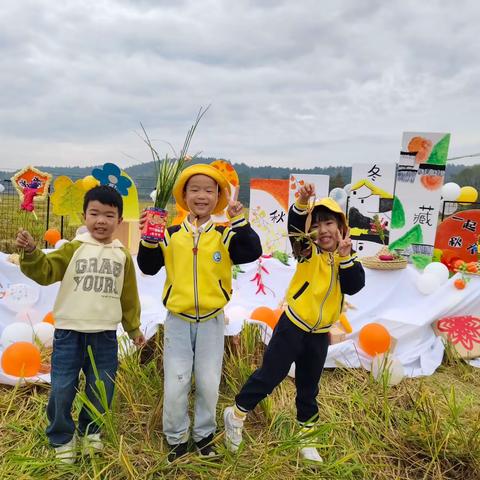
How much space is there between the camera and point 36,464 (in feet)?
6.16

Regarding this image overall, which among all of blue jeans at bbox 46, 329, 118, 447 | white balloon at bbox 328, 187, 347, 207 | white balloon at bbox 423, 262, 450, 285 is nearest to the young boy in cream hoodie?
blue jeans at bbox 46, 329, 118, 447

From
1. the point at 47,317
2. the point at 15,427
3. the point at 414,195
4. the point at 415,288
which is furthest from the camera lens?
the point at 414,195

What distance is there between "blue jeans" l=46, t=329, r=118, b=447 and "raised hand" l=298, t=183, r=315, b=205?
1.13 metres

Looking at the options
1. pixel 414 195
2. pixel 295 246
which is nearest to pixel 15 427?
pixel 295 246

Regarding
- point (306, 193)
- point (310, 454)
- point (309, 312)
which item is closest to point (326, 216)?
point (306, 193)

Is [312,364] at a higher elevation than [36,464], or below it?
higher

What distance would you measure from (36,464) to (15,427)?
49 centimetres

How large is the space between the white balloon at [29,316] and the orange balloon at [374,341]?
2.81m

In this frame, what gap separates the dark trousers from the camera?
6.75 feet

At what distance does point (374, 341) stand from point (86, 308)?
2.28 meters

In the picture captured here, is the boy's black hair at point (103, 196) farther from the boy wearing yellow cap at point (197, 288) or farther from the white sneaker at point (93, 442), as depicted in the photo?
the white sneaker at point (93, 442)

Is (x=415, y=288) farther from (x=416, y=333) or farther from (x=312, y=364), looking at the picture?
(x=312, y=364)

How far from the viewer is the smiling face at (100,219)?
192 centimetres

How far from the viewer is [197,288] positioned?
1907 mm
